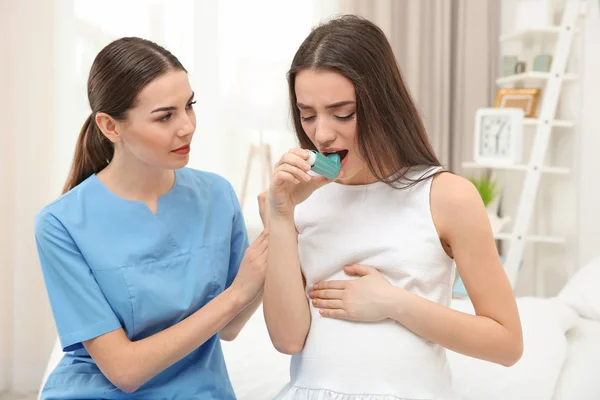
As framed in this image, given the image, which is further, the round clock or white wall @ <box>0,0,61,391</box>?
white wall @ <box>0,0,61,391</box>

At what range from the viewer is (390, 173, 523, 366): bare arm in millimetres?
1157

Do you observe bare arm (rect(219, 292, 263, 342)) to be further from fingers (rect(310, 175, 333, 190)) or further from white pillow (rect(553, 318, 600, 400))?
white pillow (rect(553, 318, 600, 400))

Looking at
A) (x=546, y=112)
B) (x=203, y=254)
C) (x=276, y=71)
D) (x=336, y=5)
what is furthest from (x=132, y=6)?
(x=203, y=254)

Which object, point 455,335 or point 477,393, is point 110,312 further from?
point 477,393

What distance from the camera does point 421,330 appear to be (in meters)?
1.17

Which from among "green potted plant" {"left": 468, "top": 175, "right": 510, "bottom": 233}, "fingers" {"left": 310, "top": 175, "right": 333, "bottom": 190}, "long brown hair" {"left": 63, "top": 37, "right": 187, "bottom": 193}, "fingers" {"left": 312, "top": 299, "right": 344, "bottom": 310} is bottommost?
"green potted plant" {"left": 468, "top": 175, "right": 510, "bottom": 233}

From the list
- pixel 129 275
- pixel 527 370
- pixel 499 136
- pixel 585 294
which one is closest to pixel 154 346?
pixel 129 275

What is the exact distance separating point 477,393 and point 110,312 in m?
0.85

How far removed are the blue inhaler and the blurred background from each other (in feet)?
6.72

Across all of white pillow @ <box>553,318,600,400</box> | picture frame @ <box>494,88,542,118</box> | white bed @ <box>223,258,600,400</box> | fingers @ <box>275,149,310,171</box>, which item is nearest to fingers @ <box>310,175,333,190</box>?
fingers @ <box>275,149,310,171</box>

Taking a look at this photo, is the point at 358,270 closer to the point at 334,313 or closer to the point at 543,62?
the point at 334,313

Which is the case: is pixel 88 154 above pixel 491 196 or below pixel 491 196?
above

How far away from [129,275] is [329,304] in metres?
0.39

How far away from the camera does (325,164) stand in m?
1.17
